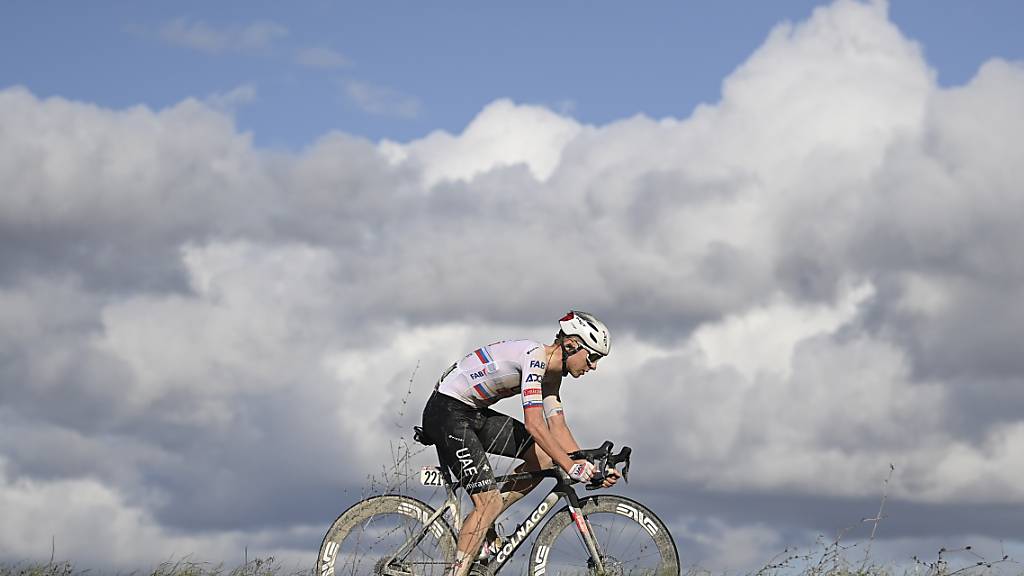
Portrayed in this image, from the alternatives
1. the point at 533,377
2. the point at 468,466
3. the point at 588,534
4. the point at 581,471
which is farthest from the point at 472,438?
the point at 588,534

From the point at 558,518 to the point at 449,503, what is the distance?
1.01 metres

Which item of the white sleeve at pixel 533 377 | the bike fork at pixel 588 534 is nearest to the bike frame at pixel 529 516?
the bike fork at pixel 588 534

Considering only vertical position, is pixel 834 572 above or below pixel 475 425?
below

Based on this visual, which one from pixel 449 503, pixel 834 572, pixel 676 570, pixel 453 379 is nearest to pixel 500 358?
pixel 453 379

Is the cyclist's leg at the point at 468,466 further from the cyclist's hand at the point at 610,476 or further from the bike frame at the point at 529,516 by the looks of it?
the cyclist's hand at the point at 610,476

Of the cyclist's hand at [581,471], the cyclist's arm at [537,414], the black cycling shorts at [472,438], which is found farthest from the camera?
the black cycling shorts at [472,438]

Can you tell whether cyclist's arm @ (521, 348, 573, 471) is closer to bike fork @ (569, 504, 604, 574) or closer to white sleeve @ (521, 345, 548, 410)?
white sleeve @ (521, 345, 548, 410)

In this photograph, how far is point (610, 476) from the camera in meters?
10.8

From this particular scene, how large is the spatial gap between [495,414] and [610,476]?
3.88ft

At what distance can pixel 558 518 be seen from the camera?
11.2 meters

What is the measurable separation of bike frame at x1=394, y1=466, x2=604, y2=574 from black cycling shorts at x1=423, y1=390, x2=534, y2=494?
6.3 inches

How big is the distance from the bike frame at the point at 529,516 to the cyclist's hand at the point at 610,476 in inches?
14.7

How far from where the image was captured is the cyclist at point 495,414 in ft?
35.5

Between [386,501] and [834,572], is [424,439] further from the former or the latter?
[834,572]
